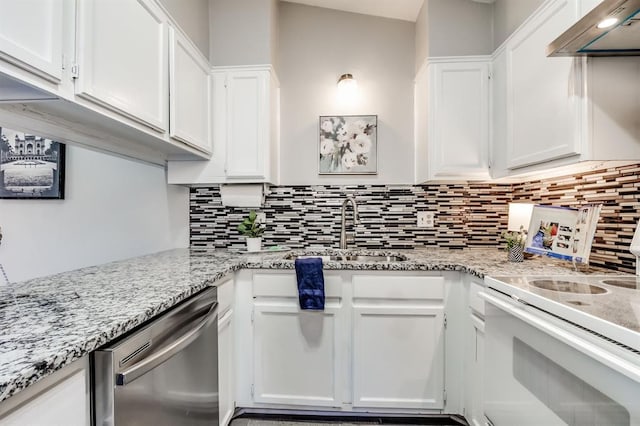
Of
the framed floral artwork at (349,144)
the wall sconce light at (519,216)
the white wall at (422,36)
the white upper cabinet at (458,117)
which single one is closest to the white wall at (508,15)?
the white upper cabinet at (458,117)

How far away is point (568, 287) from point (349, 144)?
1.58 meters

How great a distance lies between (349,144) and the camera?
7.59 feet

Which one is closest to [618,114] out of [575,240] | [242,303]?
[575,240]

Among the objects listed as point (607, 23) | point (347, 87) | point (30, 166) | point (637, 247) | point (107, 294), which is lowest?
point (107, 294)

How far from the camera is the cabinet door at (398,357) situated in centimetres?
166

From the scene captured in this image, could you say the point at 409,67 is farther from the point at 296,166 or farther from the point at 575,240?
the point at 575,240

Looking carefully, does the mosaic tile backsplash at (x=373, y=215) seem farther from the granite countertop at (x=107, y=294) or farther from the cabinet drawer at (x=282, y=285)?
the cabinet drawer at (x=282, y=285)

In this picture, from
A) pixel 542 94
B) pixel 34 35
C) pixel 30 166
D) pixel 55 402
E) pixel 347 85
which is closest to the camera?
pixel 55 402

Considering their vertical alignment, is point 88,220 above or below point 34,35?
below

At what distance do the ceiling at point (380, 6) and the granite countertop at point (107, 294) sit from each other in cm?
171

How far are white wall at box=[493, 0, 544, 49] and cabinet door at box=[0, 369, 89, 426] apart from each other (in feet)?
7.50

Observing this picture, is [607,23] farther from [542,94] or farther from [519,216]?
[519,216]

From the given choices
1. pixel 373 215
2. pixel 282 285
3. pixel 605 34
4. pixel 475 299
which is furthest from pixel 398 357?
pixel 605 34

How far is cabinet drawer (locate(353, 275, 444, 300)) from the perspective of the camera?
166 centimetres
